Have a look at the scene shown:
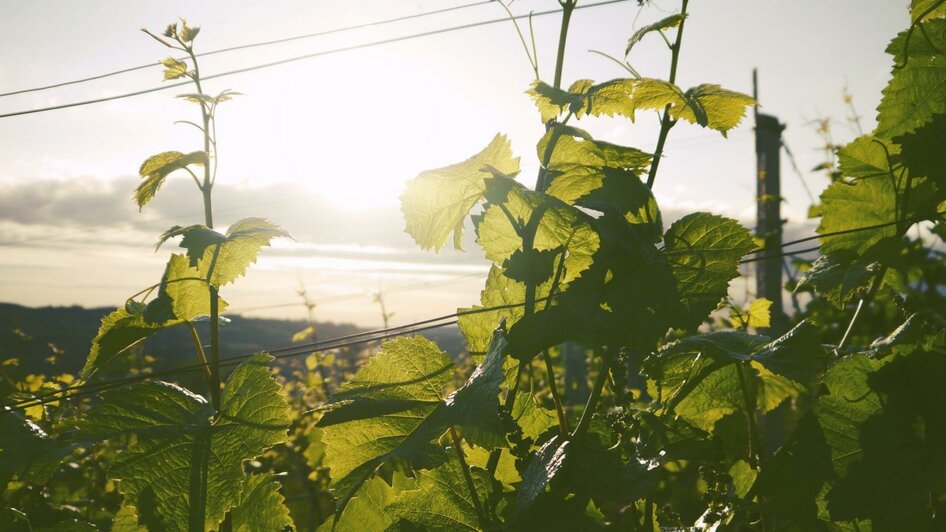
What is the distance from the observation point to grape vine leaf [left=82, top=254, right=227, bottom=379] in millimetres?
1595

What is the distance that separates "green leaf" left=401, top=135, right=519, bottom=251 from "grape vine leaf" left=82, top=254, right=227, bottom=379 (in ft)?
1.94

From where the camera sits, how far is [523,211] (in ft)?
3.67

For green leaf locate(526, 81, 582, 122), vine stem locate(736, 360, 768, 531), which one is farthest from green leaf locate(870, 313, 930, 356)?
green leaf locate(526, 81, 582, 122)

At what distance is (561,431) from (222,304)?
0.84 meters

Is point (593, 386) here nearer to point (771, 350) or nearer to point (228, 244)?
point (771, 350)

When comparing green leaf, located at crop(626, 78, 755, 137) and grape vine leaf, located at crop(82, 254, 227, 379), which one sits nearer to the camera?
green leaf, located at crop(626, 78, 755, 137)

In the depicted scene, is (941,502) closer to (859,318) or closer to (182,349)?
(859,318)

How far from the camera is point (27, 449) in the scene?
141 centimetres

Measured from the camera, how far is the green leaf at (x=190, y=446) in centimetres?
133

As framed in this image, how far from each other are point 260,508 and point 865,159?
1.46m

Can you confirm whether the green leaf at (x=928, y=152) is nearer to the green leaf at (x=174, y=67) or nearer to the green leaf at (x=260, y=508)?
the green leaf at (x=260, y=508)

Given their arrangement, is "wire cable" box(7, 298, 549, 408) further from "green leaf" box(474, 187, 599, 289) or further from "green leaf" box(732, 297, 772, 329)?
"green leaf" box(732, 297, 772, 329)

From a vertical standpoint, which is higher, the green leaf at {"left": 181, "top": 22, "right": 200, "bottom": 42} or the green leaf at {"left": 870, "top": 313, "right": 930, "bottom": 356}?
the green leaf at {"left": 181, "top": 22, "right": 200, "bottom": 42}

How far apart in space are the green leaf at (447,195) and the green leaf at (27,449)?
A: 0.73m
